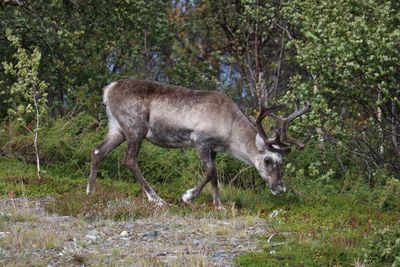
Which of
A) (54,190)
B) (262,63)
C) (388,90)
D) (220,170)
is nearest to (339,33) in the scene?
(388,90)

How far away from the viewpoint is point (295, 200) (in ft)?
39.8

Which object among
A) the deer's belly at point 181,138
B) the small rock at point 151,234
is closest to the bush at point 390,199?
the deer's belly at point 181,138

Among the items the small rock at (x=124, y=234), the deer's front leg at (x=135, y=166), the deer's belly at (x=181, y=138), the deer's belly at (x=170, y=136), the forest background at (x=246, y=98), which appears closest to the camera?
the small rock at (x=124, y=234)

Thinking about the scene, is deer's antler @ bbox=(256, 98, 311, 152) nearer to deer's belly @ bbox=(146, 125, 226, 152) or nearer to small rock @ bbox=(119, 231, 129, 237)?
deer's belly @ bbox=(146, 125, 226, 152)

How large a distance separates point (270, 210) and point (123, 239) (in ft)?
9.56

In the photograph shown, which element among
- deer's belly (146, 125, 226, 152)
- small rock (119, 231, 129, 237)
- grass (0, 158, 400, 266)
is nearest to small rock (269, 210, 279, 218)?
grass (0, 158, 400, 266)

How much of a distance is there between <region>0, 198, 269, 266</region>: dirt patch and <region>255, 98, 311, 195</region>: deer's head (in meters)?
1.36

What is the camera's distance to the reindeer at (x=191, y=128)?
39.6 ft

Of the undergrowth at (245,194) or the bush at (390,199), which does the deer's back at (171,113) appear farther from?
the bush at (390,199)

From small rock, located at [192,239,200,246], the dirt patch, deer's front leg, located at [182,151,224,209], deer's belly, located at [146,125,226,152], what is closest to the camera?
the dirt patch

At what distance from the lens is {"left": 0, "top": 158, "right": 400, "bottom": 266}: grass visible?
345 inches

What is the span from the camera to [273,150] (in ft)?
39.5

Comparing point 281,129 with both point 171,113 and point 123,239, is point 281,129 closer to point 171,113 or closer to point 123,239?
point 171,113

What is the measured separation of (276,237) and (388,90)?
243 centimetres
